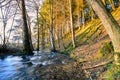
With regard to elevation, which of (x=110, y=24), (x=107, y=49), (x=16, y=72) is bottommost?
(x=16, y=72)

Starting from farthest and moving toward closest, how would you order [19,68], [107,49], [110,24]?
[107,49] → [19,68] → [110,24]

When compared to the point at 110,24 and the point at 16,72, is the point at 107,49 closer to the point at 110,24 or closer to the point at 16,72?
the point at 110,24

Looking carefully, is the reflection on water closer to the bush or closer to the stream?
the stream

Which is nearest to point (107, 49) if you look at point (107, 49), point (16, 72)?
point (107, 49)

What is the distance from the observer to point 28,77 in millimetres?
8117

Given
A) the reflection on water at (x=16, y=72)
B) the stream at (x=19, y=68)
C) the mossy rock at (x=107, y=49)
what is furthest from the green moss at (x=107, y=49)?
the reflection on water at (x=16, y=72)

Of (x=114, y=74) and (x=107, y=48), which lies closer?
(x=114, y=74)

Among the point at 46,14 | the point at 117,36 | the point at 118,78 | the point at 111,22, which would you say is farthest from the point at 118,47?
the point at 46,14

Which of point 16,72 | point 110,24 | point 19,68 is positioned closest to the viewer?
point 110,24

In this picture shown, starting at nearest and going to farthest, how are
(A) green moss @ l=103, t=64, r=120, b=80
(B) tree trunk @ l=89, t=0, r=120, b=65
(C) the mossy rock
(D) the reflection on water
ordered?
1. (A) green moss @ l=103, t=64, r=120, b=80
2. (D) the reflection on water
3. (B) tree trunk @ l=89, t=0, r=120, b=65
4. (C) the mossy rock

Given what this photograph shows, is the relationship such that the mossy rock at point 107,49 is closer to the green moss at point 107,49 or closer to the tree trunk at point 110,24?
the green moss at point 107,49

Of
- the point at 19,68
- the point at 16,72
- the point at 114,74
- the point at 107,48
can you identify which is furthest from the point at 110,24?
the point at 19,68

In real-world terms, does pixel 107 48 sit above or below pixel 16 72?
above

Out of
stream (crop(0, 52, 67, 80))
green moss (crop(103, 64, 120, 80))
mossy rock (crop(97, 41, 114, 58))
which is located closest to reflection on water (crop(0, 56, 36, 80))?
stream (crop(0, 52, 67, 80))
